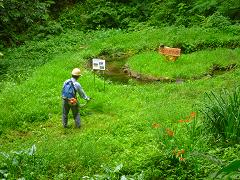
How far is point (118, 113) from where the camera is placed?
11203 mm

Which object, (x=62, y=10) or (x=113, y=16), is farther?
(x=62, y=10)

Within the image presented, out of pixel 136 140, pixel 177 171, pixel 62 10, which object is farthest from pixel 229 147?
pixel 62 10

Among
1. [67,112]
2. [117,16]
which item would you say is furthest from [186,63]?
[117,16]

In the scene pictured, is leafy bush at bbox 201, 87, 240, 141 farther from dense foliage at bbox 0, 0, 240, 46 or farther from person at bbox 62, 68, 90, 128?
dense foliage at bbox 0, 0, 240, 46

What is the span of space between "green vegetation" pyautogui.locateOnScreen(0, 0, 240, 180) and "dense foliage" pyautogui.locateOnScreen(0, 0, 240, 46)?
0.06 m

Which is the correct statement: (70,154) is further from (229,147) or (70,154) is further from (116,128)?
(229,147)

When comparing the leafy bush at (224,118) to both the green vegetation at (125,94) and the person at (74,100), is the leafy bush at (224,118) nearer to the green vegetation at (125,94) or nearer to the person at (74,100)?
the green vegetation at (125,94)

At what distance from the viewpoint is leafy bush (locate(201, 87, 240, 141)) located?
299 inches

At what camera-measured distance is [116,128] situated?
986 cm

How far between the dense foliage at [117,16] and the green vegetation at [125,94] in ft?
0.20

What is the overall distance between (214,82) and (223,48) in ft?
16.1

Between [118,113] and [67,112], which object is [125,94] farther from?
[67,112]

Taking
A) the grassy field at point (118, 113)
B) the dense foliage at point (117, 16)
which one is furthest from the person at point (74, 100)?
the dense foliage at point (117, 16)

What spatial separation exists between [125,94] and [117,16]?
38.4 ft
